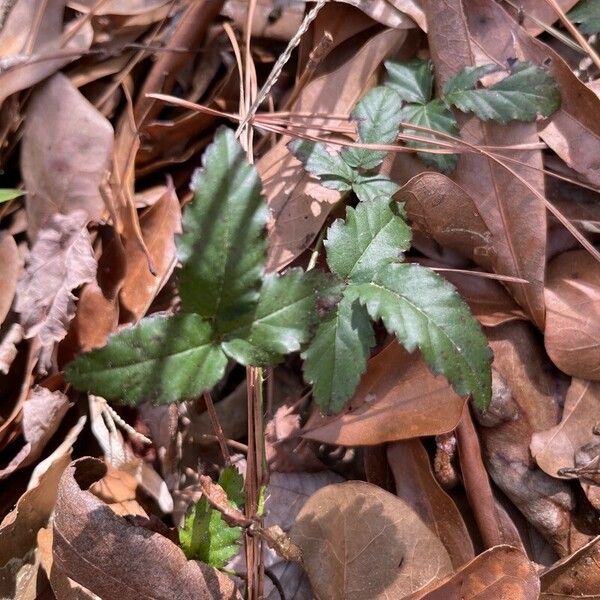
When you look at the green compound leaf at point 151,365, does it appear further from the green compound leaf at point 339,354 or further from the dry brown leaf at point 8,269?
the dry brown leaf at point 8,269

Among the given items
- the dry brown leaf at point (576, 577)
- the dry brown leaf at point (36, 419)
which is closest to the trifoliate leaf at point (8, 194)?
the dry brown leaf at point (36, 419)

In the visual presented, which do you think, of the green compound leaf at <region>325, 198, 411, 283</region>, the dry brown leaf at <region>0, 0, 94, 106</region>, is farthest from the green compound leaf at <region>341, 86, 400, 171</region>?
the dry brown leaf at <region>0, 0, 94, 106</region>

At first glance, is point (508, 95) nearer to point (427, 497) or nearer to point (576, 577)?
point (427, 497)

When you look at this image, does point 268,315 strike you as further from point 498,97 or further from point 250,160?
point 498,97

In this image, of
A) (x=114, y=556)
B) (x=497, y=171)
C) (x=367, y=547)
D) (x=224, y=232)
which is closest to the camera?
(x=224, y=232)

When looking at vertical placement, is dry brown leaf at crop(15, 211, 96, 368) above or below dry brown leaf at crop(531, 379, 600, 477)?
above

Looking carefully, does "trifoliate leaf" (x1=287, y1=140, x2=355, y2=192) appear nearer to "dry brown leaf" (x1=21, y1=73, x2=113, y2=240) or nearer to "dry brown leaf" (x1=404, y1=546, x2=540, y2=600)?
"dry brown leaf" (x1=21, y1=73, x2=113, y2=240)

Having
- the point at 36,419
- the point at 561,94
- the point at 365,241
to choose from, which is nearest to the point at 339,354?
the point at 365,241
